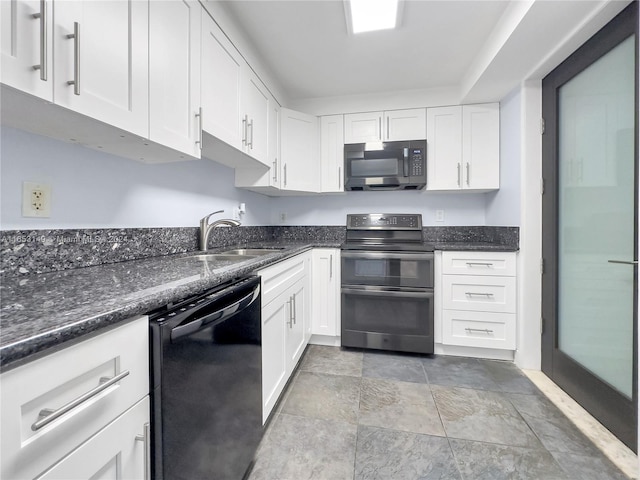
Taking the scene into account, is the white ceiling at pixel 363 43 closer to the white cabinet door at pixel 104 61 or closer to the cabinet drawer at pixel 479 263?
the white cabinet door at pixel 104 61

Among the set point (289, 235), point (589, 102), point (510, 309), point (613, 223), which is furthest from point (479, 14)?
point (289, 235)

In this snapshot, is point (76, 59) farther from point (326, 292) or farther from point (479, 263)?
point (479, 263)

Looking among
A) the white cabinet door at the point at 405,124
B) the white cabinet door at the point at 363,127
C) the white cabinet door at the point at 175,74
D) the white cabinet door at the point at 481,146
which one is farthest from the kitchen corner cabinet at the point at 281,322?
the white cabinet door at the point at 481,146

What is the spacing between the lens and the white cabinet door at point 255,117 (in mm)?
1841

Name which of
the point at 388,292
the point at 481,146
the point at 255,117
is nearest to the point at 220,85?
the point at 255,117

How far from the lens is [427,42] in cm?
193

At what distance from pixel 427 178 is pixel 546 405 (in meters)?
1.83

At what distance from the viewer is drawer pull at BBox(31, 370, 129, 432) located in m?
0.43

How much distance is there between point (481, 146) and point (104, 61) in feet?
8.85

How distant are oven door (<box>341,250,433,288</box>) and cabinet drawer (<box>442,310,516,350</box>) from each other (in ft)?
1.16

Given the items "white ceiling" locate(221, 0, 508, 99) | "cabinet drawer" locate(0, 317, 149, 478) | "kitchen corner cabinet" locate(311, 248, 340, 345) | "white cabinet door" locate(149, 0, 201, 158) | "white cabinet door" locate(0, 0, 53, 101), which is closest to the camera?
"cabinet drawer" locate(0, 317, 149, 478)

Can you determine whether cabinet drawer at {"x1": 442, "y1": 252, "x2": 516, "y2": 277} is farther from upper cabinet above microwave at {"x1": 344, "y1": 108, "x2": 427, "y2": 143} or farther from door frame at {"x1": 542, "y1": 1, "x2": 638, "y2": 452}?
A: upper cabinet above microwave at {"x1": 344, "y1": 108, "x2": 427, "y2": 143}

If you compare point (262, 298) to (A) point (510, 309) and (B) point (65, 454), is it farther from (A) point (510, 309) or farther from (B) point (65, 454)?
(A) point (510, 309)

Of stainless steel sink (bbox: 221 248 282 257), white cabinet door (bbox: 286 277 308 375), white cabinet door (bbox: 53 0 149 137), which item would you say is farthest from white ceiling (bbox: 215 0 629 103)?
white cabinet door (bbox: 286 277 308 375)
